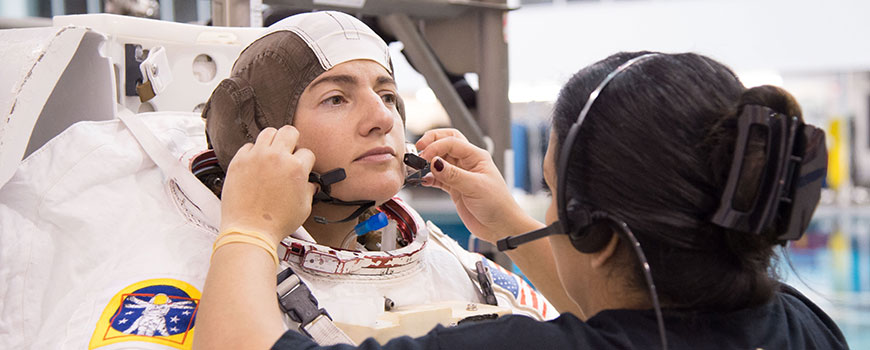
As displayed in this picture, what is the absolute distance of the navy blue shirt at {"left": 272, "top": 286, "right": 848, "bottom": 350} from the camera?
899 millimetres

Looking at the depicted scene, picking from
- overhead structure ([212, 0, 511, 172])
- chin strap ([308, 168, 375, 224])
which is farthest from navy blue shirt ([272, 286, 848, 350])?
overhead structure ([212, 0, 511, 172])

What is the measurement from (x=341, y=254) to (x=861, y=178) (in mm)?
8629

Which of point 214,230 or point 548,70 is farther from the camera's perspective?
point 548,70

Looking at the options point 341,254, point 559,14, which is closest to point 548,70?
point 559,14

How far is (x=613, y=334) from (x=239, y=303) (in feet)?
1.63

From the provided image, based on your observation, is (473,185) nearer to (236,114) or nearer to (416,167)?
(416,167)

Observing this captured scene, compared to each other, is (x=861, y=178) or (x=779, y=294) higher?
(x=779, y=294)

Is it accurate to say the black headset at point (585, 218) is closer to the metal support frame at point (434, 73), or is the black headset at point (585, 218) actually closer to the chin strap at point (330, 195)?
the chin strap at point (330, 195)

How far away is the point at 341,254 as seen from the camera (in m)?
1.35

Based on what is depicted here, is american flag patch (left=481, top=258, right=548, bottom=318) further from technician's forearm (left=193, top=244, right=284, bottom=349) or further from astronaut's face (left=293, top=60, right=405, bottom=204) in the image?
technician's forearm (left=193, top=244, right=284, bottom=349)

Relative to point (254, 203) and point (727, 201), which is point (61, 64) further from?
point (727, 201)

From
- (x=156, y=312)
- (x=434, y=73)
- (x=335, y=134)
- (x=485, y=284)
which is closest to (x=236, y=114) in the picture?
(x=335, y=134)

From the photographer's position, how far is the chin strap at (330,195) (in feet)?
4.40

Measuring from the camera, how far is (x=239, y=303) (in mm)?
985
